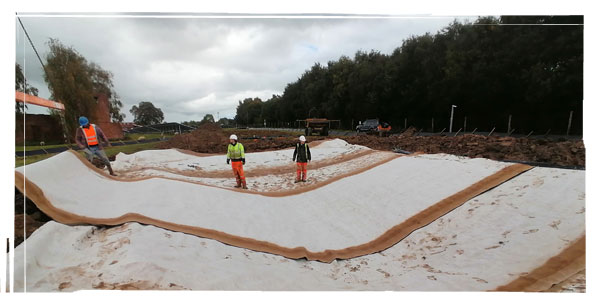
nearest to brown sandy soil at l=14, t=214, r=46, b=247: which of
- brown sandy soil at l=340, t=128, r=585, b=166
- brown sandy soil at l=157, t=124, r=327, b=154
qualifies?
brown sandy soil at l=157, t=124, r=327, b=154

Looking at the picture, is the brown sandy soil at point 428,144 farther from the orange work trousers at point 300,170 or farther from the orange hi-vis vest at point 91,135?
the orange hi-vis vest at point 91,135

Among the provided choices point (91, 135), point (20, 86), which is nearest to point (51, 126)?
point (91, 135)

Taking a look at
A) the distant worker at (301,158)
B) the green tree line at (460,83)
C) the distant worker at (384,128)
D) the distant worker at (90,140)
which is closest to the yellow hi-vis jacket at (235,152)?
the green tree line at (460,83)

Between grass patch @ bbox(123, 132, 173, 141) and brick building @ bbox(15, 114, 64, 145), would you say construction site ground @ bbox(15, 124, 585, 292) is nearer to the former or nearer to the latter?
grass patch @ bbox(123, 132, 173, 141)

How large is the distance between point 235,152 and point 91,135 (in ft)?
5.67

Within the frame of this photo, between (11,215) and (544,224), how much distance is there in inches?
201

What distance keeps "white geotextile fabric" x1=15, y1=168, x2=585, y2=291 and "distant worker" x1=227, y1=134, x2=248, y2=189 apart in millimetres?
1032

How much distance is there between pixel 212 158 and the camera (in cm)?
356

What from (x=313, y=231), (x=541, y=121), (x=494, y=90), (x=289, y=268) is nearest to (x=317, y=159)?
(x=313, y=231)

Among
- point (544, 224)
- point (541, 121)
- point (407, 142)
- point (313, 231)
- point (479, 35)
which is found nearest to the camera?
point (544, 224)

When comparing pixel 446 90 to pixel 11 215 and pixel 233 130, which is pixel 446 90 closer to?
pixel 233 130

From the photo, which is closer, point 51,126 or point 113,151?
point 51,126

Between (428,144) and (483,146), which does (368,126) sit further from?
(483,146)

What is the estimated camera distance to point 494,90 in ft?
12.3
